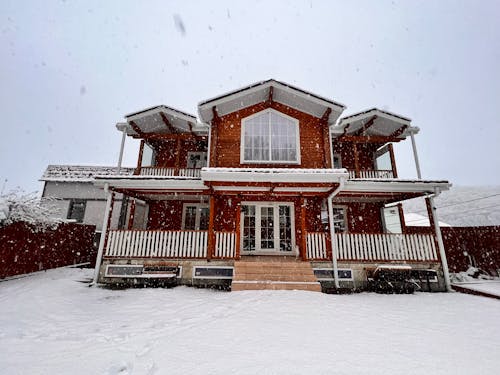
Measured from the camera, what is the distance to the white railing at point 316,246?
7.87 metres

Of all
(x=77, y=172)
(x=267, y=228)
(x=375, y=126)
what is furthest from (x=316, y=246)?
(x=77, y=172)

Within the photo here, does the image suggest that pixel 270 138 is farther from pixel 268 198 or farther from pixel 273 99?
pixel 268 198

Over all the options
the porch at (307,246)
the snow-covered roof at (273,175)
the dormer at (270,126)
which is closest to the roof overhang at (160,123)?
the dormer at (270,126)

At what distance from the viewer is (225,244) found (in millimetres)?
8023

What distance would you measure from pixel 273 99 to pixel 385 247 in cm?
693

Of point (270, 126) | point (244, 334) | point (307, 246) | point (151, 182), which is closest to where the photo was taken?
point (244, 334)

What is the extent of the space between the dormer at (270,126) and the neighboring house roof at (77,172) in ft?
28.6

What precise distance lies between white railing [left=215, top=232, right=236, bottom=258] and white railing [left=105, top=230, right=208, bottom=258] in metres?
0.39

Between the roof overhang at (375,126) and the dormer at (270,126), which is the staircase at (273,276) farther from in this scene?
the roof overhang at (375,126)
